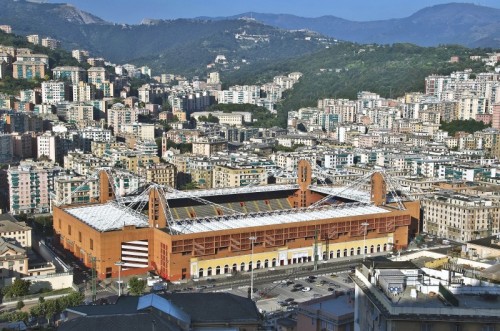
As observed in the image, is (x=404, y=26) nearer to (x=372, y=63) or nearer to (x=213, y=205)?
(x=372, y=63)

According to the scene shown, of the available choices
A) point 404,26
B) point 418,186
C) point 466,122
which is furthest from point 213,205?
point 404,26

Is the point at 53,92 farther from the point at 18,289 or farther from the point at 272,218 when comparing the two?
the point at 18,289

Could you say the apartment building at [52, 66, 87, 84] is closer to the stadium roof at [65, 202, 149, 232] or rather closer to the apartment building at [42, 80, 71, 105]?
the apartment building at [42, 80, 71, 105]

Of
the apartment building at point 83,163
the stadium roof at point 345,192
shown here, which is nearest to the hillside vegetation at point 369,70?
the apartment building at point 83,163

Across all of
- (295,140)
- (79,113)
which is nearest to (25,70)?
(79,113)

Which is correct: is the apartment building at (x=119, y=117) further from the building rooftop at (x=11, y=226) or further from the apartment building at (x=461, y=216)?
the apartment building at (x=461, y=216)

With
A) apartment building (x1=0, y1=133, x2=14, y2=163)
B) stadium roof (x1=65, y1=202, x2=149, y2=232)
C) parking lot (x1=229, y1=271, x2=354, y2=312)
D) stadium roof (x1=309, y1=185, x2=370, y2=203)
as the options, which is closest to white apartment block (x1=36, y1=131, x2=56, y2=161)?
apartment building (x1=0, y1=133, x2=14, y2=163)
